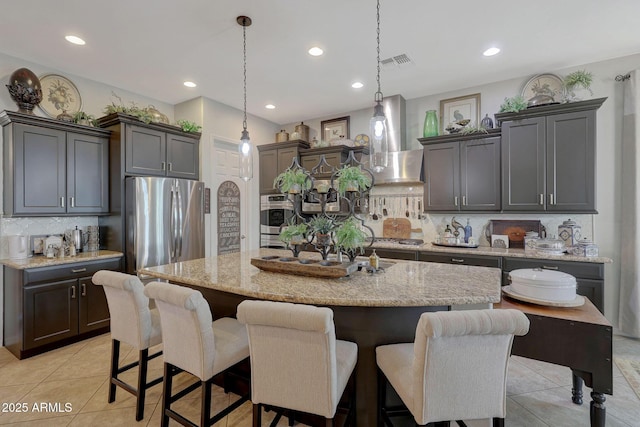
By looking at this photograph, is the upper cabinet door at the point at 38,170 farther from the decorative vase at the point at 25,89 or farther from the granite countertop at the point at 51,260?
the granite countertop at the point at 51,260

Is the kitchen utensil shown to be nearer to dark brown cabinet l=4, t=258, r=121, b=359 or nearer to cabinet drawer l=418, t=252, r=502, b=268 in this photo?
cabinet drawer l=418, t=252, r=502, b=268

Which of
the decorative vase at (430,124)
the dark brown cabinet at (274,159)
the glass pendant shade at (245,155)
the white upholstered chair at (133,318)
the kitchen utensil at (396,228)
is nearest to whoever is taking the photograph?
the white upholstered chair at (133,318)

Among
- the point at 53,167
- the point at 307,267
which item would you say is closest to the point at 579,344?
the point at 307,267

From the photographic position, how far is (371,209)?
4.95 metres

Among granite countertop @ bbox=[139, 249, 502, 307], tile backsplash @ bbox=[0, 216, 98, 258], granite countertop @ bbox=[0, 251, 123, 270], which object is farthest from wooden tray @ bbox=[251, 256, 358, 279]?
tile backsplash @ bbox=[0, 216, 98, 258]

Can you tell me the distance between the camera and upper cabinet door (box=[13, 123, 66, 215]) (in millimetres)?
3072

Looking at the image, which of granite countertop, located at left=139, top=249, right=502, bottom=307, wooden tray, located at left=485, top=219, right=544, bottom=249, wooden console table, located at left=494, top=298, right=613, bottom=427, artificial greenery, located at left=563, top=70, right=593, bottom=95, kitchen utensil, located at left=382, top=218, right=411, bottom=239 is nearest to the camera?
granite countertop, located at left=139, top=249, right=502, bottom=307

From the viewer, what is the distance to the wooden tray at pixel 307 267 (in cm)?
192

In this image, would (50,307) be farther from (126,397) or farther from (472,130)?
(472,130)

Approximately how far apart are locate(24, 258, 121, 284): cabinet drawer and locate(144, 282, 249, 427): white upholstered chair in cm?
216

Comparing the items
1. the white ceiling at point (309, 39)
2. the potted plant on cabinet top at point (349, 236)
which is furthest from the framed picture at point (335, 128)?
the potted plant on cabinet top at point (349, 236)

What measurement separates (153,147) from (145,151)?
118 millimetres

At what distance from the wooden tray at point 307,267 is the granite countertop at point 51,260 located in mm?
2287

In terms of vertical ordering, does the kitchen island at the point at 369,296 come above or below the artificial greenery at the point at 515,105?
below
